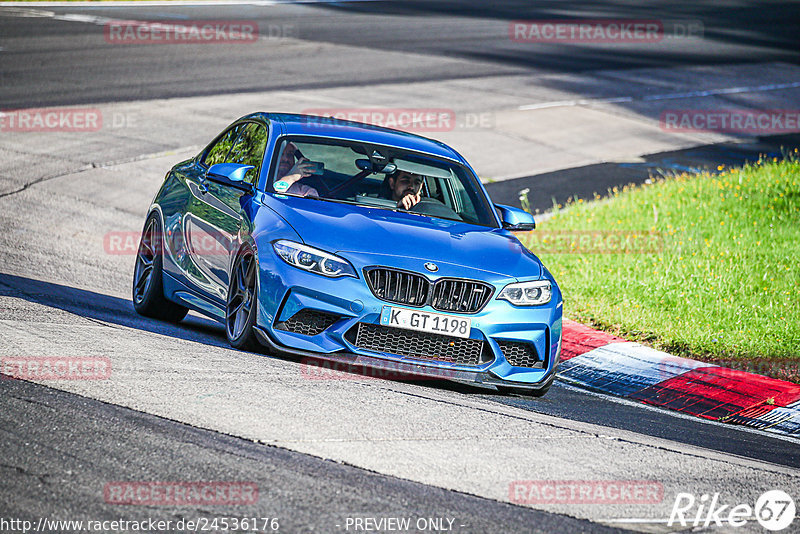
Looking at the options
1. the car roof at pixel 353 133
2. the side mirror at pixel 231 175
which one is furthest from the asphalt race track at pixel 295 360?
the car roof at pixel 353 133

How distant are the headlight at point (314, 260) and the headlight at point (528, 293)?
1.01m

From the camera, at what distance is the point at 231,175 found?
7.92m

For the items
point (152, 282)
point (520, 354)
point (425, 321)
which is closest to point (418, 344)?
point (425, 321)

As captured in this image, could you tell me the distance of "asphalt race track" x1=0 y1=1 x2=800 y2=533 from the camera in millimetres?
4859

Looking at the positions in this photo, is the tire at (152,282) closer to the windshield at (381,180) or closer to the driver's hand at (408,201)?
the windshield at (381,180)

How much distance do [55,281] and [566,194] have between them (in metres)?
8.75

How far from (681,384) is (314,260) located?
340cm

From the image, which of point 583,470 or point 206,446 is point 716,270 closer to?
point 583,470

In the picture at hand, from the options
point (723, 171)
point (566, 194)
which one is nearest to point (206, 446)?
point (566, 194)

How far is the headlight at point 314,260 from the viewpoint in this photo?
22.6ft

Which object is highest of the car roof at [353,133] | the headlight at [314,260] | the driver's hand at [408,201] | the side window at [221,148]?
the car roof at [353,133]

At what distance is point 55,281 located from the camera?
982cm

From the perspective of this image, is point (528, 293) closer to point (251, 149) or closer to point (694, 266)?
point (251, 149)

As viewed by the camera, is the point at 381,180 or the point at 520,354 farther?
the point at 381,180
